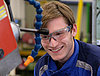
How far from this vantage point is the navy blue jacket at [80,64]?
87 cm

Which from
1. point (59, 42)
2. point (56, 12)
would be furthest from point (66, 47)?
point (56, 12)

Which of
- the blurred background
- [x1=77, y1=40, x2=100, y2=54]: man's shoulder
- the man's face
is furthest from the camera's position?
the blurred background

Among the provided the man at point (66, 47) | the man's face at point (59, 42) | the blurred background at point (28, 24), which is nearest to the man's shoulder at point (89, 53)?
the man at point (66, 47)

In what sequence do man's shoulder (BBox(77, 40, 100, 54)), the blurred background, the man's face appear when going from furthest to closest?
the blurred background < man's shoulder (BBox(77, 40, 100, 54)) < the man's face

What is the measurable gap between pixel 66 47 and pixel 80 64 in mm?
130

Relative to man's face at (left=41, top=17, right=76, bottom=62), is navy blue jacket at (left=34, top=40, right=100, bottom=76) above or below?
below

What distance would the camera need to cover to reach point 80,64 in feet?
3.01

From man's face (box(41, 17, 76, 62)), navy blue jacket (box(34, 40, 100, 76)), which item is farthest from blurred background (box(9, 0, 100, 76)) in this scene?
man's face (box(41, 17, 76, 62))

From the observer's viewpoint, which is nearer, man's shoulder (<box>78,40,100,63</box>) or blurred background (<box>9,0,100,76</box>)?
man's shoulder (<box>78,40,100,63</box>)

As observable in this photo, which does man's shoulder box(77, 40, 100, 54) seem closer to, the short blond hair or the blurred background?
the short blond hair

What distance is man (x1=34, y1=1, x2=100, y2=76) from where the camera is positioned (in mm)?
809

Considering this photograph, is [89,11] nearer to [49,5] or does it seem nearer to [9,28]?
[49,5]

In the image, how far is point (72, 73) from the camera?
3.01 feet

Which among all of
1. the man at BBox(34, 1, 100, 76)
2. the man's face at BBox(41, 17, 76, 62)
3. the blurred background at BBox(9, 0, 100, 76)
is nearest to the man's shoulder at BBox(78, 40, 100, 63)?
the man at BBox(34, 1, 100, 76)
